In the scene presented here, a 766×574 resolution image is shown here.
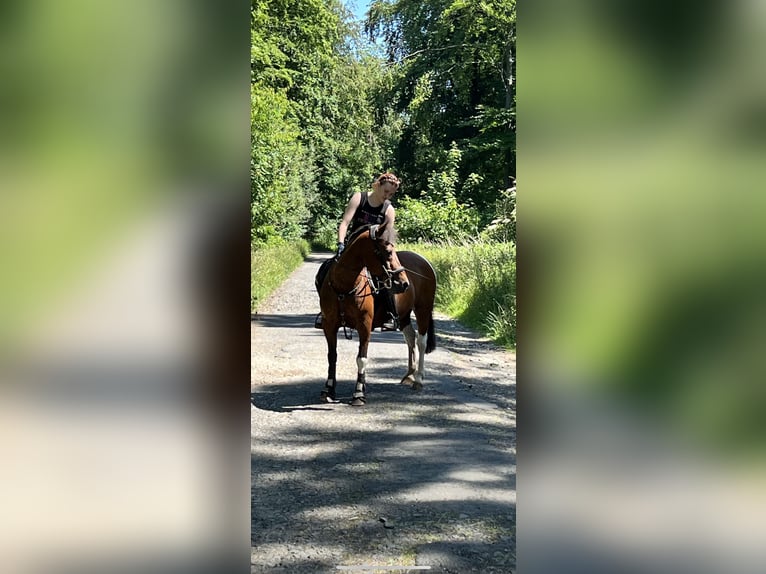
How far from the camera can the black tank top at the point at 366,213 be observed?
20.1 feet

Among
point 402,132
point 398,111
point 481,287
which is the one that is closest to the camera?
point 481,287

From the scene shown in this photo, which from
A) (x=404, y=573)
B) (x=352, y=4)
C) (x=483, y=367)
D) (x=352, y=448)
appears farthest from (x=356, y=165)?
(x=404, y=573)

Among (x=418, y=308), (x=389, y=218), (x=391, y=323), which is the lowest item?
(x=391, y=323)

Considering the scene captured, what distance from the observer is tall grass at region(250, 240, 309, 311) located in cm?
1457

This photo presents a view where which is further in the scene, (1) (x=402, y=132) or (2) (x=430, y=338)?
(1) (x=402, y=132)

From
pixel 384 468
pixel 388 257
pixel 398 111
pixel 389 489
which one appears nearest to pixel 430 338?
pixel 388 257

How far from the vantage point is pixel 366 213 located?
6.18 metres

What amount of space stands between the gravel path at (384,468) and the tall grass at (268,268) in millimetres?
4114

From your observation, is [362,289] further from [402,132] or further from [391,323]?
[402,132]

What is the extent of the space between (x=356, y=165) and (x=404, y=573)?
33452 mm
